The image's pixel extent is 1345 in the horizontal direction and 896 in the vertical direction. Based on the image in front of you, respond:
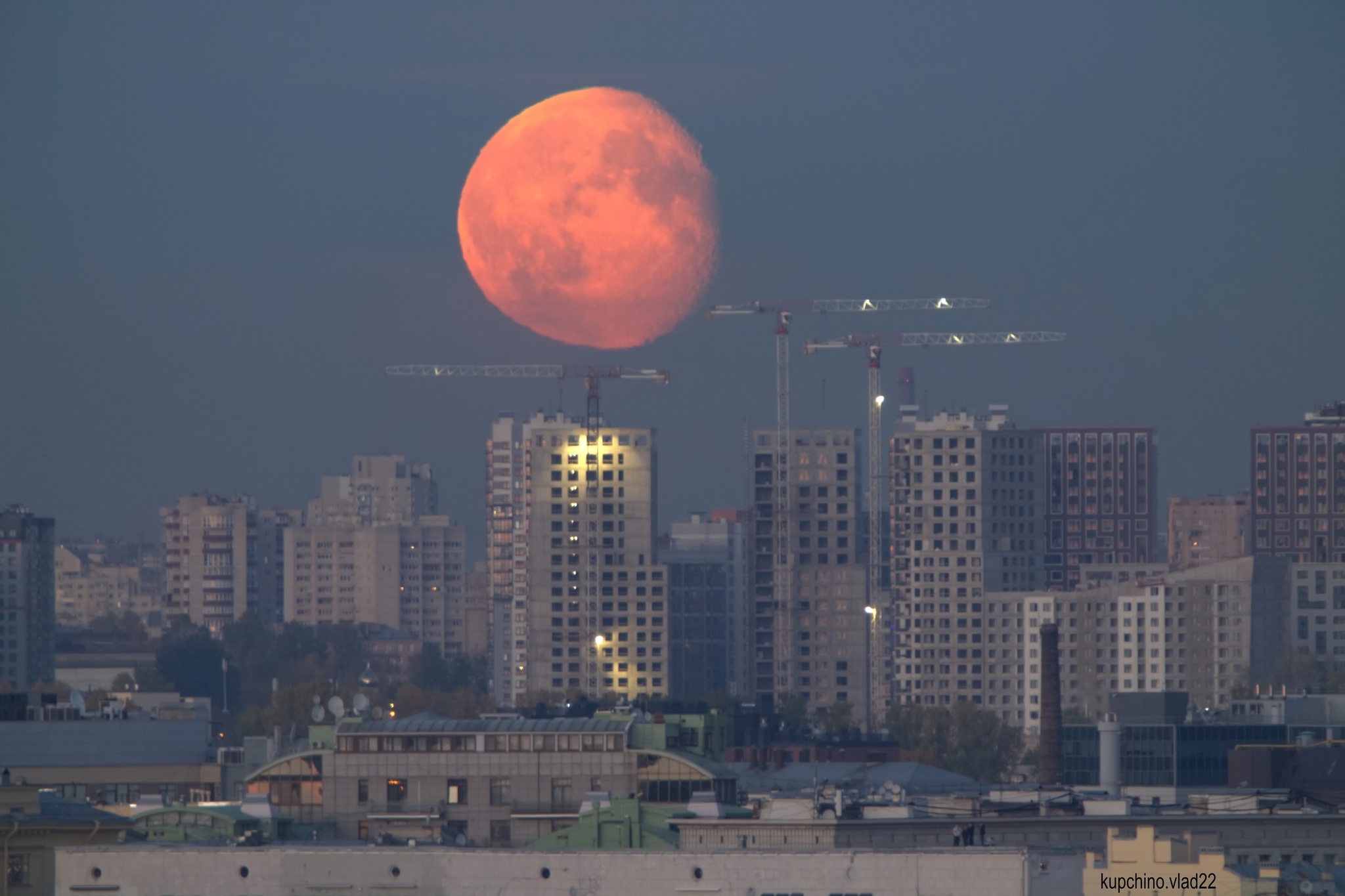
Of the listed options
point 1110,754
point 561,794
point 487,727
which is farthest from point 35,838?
point 1110,754

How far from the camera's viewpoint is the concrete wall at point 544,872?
50688 mm

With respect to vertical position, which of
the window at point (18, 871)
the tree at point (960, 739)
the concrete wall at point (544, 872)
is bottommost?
the tree at point (960, 739)

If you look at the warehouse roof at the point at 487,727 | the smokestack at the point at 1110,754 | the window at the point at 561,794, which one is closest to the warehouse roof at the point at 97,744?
the warehouse roof at the point at 487,727

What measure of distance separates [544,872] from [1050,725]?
78.1m

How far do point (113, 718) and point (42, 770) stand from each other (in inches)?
218

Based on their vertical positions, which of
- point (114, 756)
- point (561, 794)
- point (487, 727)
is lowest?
Answer: point (114, 756)

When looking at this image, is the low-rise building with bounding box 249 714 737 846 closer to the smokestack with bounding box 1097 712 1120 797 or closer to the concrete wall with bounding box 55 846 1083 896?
the smokestack with bounding box 1097 712 1120 797

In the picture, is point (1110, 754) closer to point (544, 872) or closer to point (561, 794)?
point (561, 794)

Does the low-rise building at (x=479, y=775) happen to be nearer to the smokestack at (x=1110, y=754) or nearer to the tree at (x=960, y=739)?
the smokestack at (x=1110, y=754)

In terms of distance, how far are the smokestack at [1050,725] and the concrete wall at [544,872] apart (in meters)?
69.7

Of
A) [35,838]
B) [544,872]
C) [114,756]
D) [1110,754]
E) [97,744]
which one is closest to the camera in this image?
[544,872]

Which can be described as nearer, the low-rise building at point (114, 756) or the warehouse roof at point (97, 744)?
the low-rise building at point (114, 756)

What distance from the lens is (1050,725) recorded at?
12775 centimetres

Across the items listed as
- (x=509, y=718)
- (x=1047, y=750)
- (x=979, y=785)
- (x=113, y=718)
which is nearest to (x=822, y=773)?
(x=1047, y=750)
